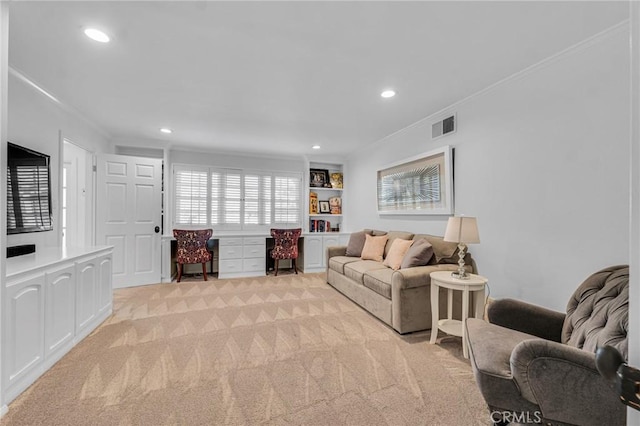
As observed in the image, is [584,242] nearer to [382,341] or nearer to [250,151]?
[382,341]

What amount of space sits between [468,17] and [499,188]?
5.22 feet

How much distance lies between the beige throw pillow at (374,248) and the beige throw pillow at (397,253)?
16.6 inches

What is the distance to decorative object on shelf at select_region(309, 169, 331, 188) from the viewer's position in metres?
6.02

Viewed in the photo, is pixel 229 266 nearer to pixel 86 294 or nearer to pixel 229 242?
pixel 229 242

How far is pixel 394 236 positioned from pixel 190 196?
371cm

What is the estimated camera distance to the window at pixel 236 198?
5.27 metres

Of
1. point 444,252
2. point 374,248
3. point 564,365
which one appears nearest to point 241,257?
point 374,248

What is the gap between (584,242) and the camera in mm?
2115

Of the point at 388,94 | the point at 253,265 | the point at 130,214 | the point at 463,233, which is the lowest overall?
the point at 253,265

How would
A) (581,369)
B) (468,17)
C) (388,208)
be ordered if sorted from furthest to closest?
(388,208) → (468,17) → (581,369)

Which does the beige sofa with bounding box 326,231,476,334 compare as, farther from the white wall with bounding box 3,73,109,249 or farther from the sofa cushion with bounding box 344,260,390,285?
the white wall with bounding box 3,73,109,249

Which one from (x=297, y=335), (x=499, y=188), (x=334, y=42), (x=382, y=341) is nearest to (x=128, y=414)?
(x=297, y=335)

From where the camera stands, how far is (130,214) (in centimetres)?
443

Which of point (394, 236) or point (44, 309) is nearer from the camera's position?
point (44, 309)
